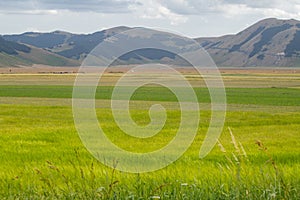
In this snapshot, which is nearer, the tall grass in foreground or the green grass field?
the tall grass in foreground

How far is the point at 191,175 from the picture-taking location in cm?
1140

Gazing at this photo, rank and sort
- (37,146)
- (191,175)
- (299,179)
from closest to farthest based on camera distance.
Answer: (299,179), (191,175), (37,146)

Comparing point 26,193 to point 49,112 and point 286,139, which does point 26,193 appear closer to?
point 286,139

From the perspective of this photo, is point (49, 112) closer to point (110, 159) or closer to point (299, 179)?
point (110, 159)

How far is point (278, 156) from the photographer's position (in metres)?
16.8

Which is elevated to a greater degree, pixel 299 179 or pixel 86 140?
pixel 299 179

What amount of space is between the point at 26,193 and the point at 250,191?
393 cm

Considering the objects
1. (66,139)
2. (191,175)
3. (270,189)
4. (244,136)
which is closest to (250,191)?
(270,189)

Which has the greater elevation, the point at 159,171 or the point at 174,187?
the point at 174,187

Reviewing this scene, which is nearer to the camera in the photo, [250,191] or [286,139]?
[250,191]

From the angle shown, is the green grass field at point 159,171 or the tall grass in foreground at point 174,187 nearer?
the tall grass in foreground at point 174,187

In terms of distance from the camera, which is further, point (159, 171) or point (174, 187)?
point (159, 171)

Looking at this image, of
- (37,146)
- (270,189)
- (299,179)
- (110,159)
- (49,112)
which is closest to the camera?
(270,189)

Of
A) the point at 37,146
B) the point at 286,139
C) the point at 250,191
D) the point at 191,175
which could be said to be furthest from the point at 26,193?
the point at 286,139
